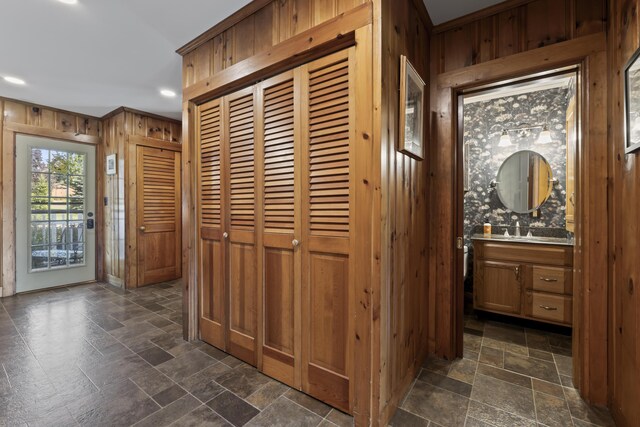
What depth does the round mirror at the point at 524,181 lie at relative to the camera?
316 cm

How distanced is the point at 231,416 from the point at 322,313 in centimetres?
75

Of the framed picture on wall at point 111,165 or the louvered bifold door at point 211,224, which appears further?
the framed picture on wall at point 111,165

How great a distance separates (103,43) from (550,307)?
473 centimetres

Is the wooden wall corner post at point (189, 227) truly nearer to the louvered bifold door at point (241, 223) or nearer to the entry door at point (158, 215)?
the louvered bifold door at point (241, 223)

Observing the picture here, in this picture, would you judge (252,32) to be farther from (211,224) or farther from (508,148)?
(508,148)

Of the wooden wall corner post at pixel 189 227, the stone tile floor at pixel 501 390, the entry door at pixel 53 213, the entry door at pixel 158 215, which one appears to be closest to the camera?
the stone tile floor at pixel 501 390

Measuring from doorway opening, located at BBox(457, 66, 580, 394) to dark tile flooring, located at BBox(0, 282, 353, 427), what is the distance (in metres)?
1.52

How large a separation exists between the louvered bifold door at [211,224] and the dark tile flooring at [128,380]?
0.24 meters

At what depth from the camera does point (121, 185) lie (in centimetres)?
412

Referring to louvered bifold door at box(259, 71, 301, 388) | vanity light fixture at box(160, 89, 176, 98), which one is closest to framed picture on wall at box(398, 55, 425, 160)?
louvered bifold door at box(259, 71, 301, 388)

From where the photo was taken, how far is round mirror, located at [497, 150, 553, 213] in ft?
10.4

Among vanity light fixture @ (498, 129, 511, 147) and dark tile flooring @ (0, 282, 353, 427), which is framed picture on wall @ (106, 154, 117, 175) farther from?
vanity light fixture @ (498, 129, 511, 147)

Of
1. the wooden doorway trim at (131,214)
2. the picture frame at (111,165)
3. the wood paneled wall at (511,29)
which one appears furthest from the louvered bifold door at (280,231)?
the picture frame at (111,165)

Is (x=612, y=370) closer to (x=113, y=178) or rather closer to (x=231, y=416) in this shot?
(x=231, y=416)
